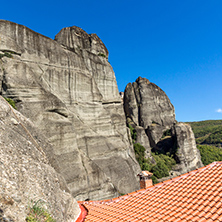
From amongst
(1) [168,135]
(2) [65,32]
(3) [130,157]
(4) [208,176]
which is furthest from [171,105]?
(4) [208,176]

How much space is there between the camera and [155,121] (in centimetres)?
5100

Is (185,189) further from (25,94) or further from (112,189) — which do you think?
(25,94)

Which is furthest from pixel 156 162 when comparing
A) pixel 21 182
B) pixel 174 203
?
pixel 21 182

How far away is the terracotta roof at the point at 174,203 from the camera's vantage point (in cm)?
613

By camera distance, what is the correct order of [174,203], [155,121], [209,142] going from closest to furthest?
[174,203], [155,121], [209,142]

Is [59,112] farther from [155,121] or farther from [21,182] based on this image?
[155,121]

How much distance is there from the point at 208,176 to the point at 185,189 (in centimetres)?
118

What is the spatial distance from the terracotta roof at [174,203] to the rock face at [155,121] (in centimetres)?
3316

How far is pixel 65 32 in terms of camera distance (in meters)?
25.2

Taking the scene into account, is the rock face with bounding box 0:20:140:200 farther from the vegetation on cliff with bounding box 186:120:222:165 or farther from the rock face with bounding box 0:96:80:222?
the vegetation on cliff with bounding box 186:120:222:165

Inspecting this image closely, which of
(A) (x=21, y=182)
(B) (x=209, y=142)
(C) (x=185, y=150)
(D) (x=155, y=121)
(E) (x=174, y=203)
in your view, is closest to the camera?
(A) (x=21, y=182)

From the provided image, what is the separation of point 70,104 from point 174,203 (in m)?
14.3

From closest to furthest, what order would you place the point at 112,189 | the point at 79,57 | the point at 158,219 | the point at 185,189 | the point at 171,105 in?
the point at 158,219
the point at 185,189
the point at 112,189
the point at 79,57
the point at 171,105

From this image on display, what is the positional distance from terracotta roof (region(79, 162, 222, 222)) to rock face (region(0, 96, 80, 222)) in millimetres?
1521
